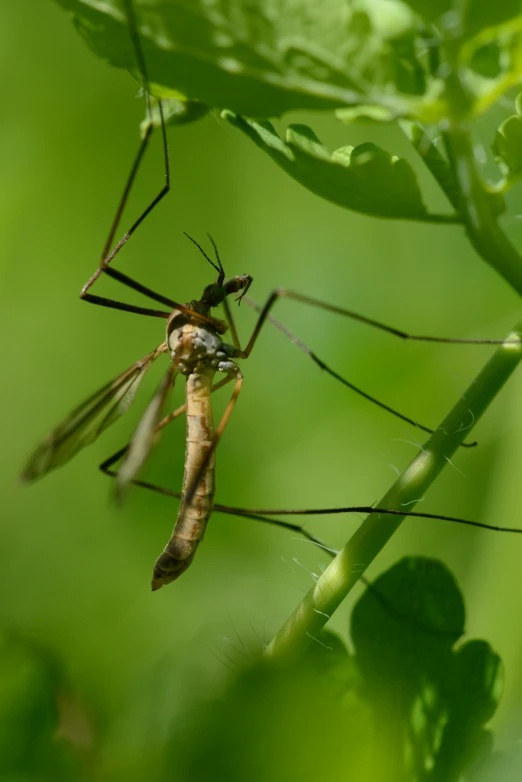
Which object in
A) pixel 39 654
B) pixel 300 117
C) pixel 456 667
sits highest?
pixel 300 117

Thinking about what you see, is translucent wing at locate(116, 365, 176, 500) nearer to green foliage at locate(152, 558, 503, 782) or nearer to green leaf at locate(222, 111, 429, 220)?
green foliage at locate(152, 558, 503, 782)

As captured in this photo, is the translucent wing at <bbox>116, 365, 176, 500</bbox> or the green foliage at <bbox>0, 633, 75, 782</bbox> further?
the translucent wing at <bbox>116, 365, 176, 500</bbox>

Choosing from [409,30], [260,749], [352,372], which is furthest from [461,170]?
[352,372]

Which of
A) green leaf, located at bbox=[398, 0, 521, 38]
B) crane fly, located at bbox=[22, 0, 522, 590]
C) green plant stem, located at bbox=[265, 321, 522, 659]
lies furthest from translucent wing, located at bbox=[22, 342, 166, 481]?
green leaf, located at bbox=[398, 0, 521, 38]

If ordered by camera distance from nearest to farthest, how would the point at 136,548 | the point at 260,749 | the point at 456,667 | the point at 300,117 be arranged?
the point at 260,749, the point at 456,667, the point at 136,548, the point at 300,117

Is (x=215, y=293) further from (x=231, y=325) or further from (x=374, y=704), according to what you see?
(x=374, y=704)

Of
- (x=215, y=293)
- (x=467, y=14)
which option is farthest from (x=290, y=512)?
(x=467, y=14)

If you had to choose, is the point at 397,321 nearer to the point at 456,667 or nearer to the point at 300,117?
the point at 300,117
